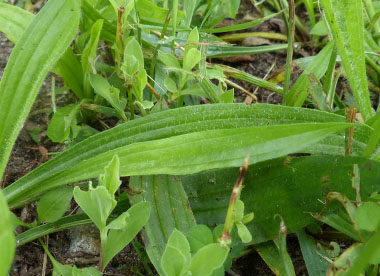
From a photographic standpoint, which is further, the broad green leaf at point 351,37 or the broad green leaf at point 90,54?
the broad green leaf at point 90,54

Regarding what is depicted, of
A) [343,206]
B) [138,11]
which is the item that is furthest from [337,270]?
[138,11]

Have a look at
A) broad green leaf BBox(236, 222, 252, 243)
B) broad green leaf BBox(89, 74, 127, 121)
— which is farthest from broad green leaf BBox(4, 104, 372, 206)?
broad green leaf BBox(236, 222, 252, 243)

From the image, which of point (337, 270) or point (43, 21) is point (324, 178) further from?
point (43, 21)

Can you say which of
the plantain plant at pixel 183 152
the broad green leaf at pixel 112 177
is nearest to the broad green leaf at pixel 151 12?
the plantain plant at pixel 183 152

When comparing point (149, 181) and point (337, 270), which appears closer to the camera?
point (337, 270)

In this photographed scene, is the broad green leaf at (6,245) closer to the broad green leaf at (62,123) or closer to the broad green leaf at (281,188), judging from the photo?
the broad green leaf at (281,188)

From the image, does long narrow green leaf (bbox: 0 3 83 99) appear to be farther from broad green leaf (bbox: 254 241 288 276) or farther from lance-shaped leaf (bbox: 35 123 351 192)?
broad green leaf (bbox: 254 241 288 276)

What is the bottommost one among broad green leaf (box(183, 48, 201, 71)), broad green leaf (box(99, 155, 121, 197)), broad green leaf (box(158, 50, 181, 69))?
broad green leaf (box(99, 155, 121, 197))
